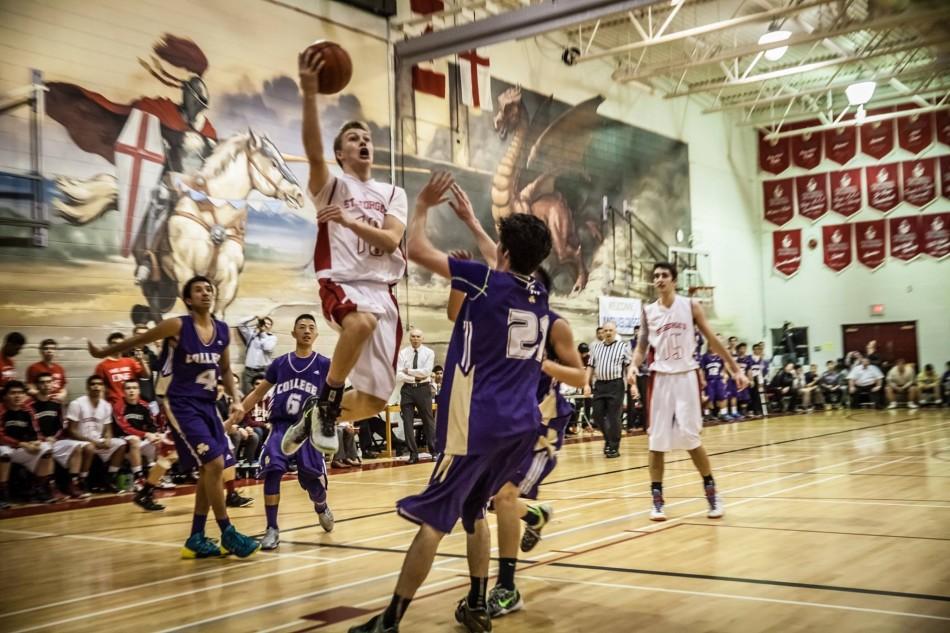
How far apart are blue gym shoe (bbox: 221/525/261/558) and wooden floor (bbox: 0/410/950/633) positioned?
10cm

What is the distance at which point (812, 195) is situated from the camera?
26.5 metres

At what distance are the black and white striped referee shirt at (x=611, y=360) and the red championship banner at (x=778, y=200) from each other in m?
16.3

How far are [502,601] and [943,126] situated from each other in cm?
2478

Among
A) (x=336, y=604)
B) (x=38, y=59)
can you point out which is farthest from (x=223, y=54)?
(x=336, y=604)

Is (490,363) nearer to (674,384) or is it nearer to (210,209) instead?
(674,384)

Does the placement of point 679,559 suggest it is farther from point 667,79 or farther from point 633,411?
point 667,79

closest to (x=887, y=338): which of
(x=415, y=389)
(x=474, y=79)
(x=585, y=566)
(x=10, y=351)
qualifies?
(x=474, y=79)

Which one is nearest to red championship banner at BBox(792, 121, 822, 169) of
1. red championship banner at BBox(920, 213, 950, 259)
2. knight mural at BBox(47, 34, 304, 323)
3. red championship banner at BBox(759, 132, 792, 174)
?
red championship banner at BBox(759, 132, 792, 174)

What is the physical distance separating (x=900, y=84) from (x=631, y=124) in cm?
762

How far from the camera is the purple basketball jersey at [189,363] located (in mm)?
5824

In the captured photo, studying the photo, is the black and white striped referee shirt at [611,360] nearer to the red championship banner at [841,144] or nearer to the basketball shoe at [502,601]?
the basketball shoe at [502,601]

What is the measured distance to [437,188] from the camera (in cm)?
382

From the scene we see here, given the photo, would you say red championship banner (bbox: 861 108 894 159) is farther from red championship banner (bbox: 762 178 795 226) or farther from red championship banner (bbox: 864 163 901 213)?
red championship banner (bbox: 762 178 795 226)

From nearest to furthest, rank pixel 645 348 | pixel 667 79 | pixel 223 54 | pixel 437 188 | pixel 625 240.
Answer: pixel 437 188 → pixel 645 348 → pixel 223 54 → pixel 625 240 → pixel 667 79
